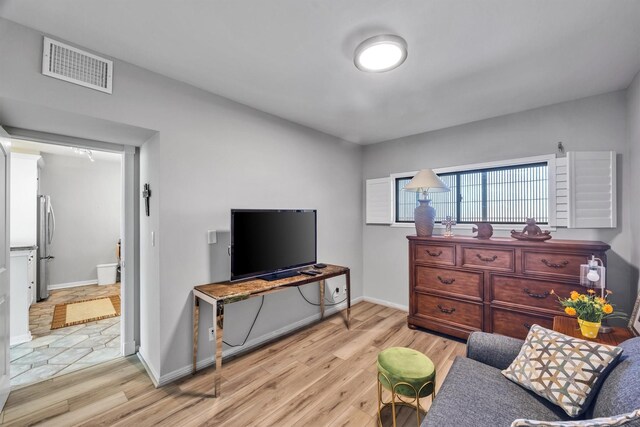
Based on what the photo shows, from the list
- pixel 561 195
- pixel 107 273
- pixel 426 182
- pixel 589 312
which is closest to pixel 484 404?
pixel 589 312

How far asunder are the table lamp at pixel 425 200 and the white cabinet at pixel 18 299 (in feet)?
13.9

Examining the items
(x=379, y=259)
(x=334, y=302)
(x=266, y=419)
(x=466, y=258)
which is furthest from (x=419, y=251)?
(x=266, y=419)

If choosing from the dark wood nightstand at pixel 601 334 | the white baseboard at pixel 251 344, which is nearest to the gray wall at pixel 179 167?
the white baseboard at pixel 251 344

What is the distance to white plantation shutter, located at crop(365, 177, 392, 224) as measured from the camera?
395cm

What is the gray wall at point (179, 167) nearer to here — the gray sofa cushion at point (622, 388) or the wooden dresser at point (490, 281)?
the wooden dresser at point (490, 281)

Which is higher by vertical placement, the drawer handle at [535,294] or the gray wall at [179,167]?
the gray wall at [179,167]

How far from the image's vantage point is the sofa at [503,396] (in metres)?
1.03

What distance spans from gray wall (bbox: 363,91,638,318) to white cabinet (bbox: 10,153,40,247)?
15.9 feet

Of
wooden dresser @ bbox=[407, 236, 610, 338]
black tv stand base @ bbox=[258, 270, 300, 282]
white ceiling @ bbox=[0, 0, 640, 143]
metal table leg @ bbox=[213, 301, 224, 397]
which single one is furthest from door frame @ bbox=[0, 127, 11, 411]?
wooden dresser @ bbox=[407, 236, 610, 338]

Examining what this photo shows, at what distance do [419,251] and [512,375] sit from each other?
1783 millimetres

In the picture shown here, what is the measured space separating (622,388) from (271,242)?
2.33 m

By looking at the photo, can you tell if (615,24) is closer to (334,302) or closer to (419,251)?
(419,251)

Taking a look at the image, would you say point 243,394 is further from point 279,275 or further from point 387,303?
point 387,303

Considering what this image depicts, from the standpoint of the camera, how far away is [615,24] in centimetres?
159
